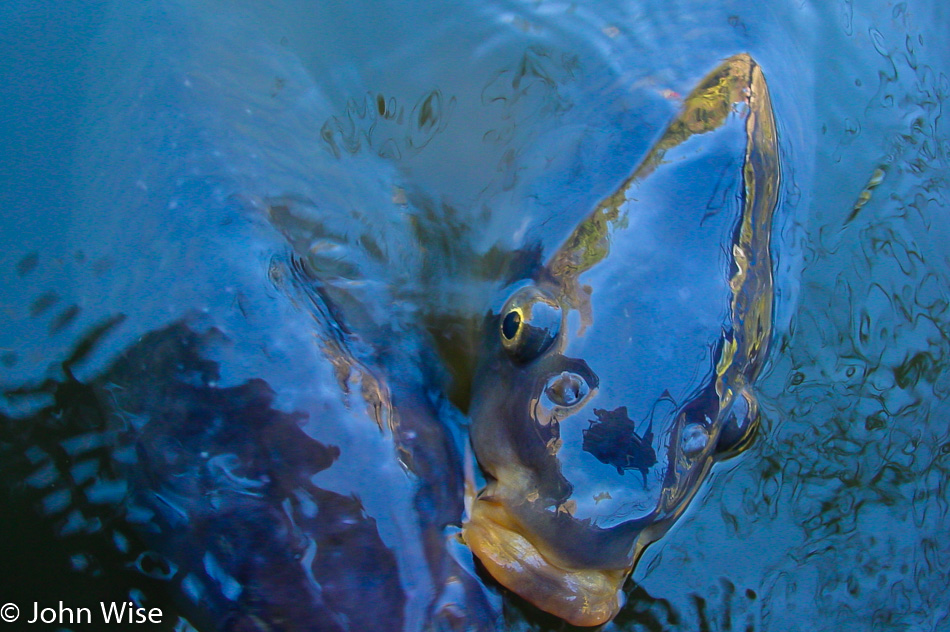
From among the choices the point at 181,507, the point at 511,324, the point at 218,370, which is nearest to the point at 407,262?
the point at 511,324

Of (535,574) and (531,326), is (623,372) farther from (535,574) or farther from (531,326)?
(535,574)

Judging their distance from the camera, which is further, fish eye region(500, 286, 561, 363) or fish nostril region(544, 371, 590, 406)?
fish eye region(500, 286, 561, 363)

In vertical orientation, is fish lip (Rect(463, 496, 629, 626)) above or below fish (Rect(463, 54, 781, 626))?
below

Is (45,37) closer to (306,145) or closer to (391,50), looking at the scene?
(306,145)

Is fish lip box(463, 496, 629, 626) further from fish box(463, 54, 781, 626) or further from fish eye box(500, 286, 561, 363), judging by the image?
fish eye box(500, 286, 561, 363)

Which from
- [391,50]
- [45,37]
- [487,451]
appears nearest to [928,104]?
[391,50]

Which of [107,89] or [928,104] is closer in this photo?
[107,89]

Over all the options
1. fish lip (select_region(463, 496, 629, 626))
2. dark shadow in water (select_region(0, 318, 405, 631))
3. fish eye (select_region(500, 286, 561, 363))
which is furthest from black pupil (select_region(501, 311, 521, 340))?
dark shadow in water (select_region(0, 318, 405, 631))
